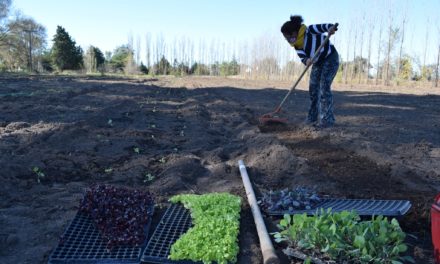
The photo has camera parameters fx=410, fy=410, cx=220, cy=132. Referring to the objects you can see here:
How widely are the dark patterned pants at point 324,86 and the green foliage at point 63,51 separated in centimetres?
4112

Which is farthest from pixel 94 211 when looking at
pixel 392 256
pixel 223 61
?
pixel 223 61

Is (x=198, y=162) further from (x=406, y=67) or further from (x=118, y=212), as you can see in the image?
(x=406, y=67)

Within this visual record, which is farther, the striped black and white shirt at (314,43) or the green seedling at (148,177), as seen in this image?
the striped black and white shirt at (314,43)

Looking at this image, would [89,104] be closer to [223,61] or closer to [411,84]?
[411,84]

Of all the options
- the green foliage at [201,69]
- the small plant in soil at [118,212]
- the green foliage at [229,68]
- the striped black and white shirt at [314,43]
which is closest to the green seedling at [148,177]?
the small plant in soil at [118,212]

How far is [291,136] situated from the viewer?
6.96 metres

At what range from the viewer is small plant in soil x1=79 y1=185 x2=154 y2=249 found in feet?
9.94

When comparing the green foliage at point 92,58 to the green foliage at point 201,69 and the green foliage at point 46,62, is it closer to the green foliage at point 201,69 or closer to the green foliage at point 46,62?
the green foliage at point 46,62

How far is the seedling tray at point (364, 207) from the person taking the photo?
3223 mm

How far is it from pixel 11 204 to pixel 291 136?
4.50 meters

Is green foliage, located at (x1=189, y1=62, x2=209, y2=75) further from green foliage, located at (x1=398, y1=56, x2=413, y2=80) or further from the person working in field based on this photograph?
the person working in field

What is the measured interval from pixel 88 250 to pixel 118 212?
→ 469 mm

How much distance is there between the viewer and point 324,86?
7039mm

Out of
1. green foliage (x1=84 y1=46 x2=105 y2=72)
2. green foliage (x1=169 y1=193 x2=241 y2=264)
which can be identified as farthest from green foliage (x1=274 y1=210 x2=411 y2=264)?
green foliage (x1=84 y1=46 x2=105 y2=72)
